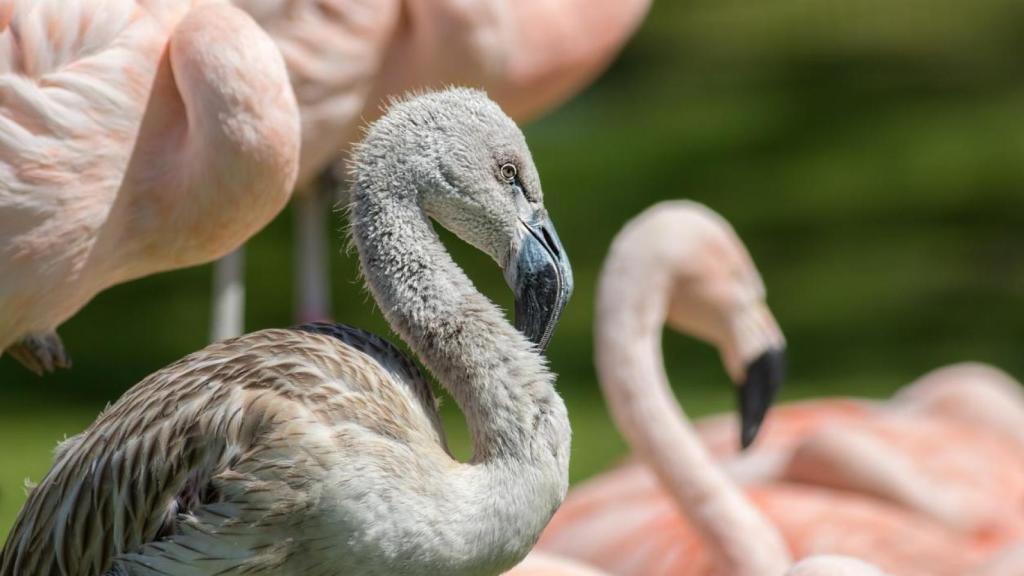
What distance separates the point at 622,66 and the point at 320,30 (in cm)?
818

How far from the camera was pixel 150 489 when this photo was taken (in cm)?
289

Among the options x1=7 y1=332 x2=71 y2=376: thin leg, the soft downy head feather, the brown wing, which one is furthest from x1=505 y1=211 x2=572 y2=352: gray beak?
x1=7 y1=332 x2=71 y2=376: thin leg

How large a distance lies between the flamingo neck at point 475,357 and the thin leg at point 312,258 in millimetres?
2204

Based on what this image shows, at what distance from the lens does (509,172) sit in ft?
9.92

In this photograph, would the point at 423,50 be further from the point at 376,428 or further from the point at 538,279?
the point at 376,428

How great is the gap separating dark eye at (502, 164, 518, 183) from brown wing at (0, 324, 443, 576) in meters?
0.34

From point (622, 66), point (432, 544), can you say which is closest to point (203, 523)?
point (432, 544)

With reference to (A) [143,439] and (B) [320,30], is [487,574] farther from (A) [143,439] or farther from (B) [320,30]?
(B) [320,30]

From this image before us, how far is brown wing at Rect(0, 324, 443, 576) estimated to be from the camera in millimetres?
2742

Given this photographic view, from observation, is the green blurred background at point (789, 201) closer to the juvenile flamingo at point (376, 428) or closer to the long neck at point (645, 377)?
the long neck at point (645, 377)

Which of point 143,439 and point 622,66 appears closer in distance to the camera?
point 143,439

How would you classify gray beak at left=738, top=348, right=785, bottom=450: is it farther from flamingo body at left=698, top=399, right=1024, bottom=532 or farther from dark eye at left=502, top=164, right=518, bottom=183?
dark eye at left=502, top=164, right=518, bottom=183

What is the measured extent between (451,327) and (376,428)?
25 cm

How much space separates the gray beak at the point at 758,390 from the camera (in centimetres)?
468
